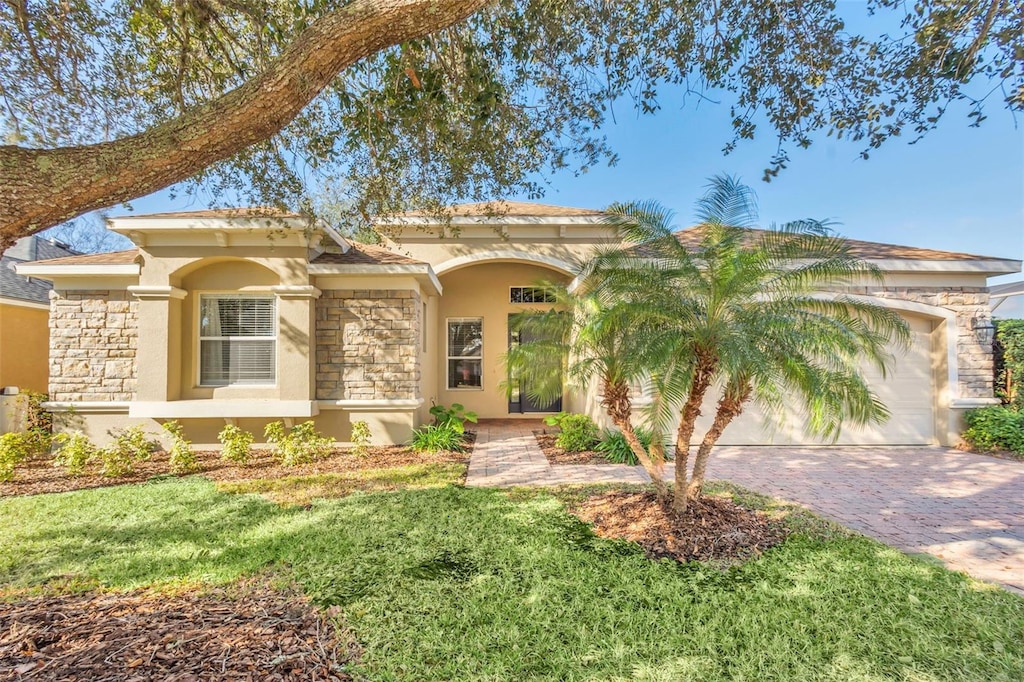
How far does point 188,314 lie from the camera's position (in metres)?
8.20

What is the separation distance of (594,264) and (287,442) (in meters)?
5.84

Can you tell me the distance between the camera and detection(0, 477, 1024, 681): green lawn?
2.65 metres

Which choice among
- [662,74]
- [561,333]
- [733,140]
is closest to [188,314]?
[561,333]

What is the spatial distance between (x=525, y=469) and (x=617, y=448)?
176cm

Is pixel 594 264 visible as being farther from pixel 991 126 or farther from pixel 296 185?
pixel 296 185

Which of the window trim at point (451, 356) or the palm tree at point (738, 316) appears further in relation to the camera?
the window trim at point (451, 356)

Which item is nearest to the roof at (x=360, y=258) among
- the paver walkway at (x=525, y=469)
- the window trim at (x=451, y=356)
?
the window trim at (x=451, y=356)

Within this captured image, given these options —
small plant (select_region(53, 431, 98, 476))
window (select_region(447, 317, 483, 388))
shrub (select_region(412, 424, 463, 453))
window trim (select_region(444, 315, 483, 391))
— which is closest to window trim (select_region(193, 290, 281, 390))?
small plant (select_region(53, 431, 98, 476))

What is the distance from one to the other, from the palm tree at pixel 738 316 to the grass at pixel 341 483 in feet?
11.5

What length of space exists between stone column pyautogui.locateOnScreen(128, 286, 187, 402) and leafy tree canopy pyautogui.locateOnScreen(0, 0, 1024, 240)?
95.5 inches

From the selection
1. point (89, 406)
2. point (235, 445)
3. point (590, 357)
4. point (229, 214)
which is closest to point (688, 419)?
point (590, 357)

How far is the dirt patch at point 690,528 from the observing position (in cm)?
410

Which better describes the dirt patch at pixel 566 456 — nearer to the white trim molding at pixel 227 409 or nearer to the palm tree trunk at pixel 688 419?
the palm tree trunk at pixel 688 419

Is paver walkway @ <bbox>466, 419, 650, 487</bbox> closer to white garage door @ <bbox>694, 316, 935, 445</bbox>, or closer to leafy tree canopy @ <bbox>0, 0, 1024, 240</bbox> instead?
white garage door @ <bbox>694, 316, 935, 445</bbox>
